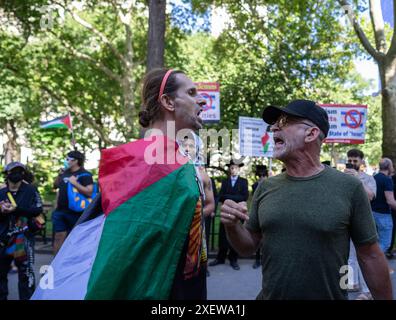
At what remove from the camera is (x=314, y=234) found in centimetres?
224

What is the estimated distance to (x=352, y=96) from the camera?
30.0 meters

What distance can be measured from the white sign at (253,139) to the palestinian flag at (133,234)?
26.4ft

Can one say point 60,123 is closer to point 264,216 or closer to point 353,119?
point 353,119

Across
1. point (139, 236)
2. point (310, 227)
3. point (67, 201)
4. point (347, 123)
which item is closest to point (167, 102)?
point (139, 236)

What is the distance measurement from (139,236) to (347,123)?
927cm

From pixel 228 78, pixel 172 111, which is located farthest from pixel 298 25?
pixel 172 111

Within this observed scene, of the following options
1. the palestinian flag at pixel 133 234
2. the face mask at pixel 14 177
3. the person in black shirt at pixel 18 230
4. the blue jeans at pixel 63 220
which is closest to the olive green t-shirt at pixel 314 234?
the palestinian flag at pixel 133 234

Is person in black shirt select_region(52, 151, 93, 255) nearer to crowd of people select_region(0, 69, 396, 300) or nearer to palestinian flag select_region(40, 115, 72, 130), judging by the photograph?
palestinian flag select_region(40, 115, 72, 130)

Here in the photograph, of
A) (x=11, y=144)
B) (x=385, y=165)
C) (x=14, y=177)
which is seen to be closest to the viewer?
A: (x=14, y=177)

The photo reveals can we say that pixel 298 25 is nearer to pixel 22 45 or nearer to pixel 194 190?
pixel 22 45

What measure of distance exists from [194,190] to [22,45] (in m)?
18.4

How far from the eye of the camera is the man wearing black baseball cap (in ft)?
7.36

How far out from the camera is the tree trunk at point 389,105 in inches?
460

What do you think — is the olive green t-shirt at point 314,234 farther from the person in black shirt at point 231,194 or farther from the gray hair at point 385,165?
the person in black shirt at point 231,194
